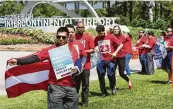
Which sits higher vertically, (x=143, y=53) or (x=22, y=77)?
(x=22, y=77)

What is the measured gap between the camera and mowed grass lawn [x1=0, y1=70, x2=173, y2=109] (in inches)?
400

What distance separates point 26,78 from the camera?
25.5 feet

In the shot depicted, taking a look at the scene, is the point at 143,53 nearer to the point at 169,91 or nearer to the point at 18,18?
the point at 169,91

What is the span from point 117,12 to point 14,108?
47787mm

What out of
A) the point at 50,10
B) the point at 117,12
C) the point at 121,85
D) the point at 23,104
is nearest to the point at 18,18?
the point at 117,12

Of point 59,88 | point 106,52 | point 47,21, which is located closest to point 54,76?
point 59,88

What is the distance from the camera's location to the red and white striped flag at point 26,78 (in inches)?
299

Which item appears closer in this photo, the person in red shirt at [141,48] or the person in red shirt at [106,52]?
the person in red shirt at [106,52]

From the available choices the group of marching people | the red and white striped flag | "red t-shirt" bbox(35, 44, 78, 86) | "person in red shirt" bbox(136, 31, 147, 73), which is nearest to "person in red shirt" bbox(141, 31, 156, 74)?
the group of marching people

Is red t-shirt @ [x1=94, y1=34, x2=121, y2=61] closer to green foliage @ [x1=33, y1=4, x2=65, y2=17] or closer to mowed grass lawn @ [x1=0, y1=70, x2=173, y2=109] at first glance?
mowed grass lawn @ [x1=0, y1=70, x2=173, y2=109]

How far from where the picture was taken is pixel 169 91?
40.4 ft

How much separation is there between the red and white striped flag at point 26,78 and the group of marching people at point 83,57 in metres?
0.52

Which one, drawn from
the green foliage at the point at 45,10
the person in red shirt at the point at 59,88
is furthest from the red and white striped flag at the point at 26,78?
the green foliage at the point at 45,10

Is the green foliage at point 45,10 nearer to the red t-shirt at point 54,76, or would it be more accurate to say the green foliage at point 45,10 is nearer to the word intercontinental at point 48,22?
the word intercontinental at point 48,22
